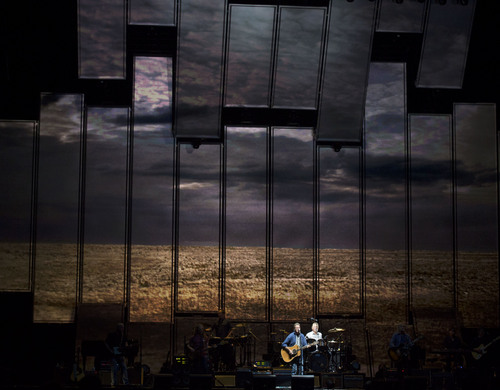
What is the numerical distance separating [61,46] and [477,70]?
30.6 ft

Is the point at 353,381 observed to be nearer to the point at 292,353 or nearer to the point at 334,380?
the point at 334,380

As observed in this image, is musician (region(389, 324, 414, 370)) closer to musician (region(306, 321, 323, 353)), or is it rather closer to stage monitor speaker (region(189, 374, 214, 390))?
musician (region(306, 321, 323, 353))

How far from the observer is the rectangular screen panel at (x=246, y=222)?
13180mm

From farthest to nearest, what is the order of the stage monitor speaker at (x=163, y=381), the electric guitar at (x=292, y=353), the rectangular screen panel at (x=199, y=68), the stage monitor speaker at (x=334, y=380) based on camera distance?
the rectangular screen panel at (x=199, y=68) → the electric guitar at (x=292, y=353) → the stage monitor speaker at (x=334, y=380) → the stage monitor speaker at (x=163, y=381)

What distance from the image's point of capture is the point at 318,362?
1175cm

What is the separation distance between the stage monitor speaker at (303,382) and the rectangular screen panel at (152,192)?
4.52 meters

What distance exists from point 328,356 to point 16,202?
24.4ft

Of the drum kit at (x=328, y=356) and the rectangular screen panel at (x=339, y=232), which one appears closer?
the drum kit at (x=328, y=356)

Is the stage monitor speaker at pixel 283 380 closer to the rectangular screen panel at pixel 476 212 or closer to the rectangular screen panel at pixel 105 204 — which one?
the rectangular screen panel at pixel 105 204

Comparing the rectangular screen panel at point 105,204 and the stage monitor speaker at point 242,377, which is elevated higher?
the rectangular screen panel at point 105,204

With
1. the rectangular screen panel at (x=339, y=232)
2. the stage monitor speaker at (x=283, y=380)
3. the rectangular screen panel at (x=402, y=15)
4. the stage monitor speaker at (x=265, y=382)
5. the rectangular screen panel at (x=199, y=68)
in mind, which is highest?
the rectangular screen panel at (x=402, y=15)

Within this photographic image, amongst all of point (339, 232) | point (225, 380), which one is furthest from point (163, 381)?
point (339, 232)

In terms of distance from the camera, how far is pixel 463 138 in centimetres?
1366

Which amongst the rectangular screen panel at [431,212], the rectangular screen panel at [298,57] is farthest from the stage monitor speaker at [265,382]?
the rectangular screen panel at [298,57]
